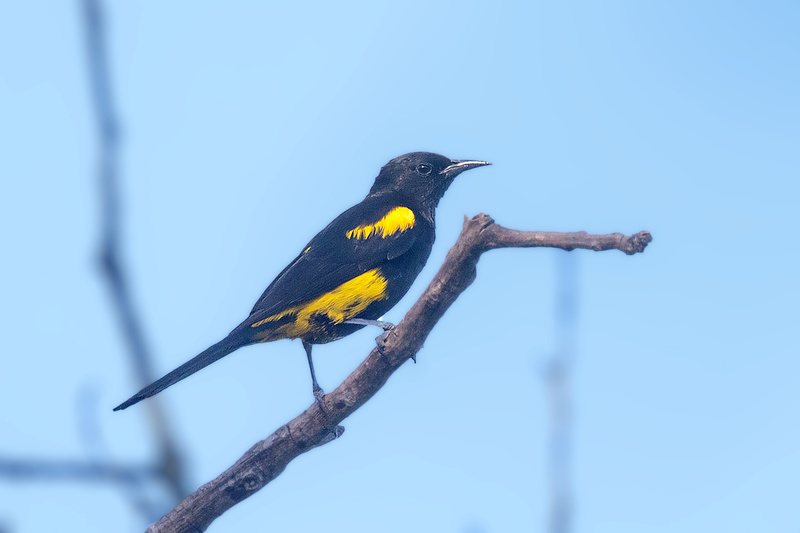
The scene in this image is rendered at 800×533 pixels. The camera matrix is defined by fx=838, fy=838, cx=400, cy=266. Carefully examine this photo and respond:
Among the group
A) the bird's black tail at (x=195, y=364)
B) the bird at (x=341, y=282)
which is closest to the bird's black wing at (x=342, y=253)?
the bird at (x=341, y=282)

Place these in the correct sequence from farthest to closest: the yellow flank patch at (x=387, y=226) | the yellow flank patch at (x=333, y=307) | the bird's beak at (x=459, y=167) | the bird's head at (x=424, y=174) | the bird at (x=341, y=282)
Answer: the bird's beak at (x=459, y=167) < the bird's head at (x=424, y=174) < the yellow flank patch at (x=387, y=226) < the yellow flank patch at (x=333, y=307) < the bird at (x=341, y=282)

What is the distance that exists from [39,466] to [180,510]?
5.18 feet

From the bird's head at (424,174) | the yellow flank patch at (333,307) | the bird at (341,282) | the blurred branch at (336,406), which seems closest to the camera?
the blurred branch at (336,406)

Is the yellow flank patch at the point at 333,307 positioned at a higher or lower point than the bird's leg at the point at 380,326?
higher

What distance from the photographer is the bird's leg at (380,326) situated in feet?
14.2

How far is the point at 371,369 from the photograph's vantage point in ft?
14.6

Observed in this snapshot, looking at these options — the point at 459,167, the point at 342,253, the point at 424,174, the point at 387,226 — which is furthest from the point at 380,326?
the point at 459,167

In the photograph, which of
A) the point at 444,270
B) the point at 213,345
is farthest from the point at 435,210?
the point at 444,270

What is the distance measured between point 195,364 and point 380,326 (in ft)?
3.77

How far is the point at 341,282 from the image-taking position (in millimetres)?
5477

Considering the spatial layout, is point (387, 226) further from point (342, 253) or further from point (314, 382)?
point (314, 382)

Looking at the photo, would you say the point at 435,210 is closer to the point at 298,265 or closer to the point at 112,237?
the point at 298,265

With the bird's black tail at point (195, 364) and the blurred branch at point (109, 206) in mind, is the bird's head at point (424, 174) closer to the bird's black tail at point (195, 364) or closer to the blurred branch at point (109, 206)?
the bird's black tail at point (195, 364)

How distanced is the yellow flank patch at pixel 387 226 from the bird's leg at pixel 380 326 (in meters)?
0.63
